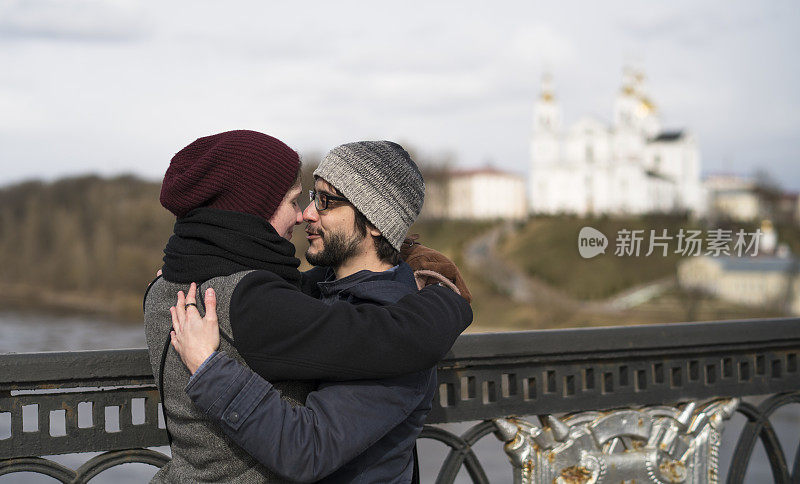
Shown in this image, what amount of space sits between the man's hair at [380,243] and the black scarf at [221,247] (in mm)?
252

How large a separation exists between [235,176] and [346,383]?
53cm

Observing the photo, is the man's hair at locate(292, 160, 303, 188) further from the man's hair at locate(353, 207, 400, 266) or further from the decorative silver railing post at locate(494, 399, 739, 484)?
the decorative silver railing post at locate(494, 399, 739, 484)

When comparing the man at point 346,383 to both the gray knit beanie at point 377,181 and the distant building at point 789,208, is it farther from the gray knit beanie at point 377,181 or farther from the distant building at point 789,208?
the distant building at point 789,208

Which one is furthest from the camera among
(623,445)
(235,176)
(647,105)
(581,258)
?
(647,105)

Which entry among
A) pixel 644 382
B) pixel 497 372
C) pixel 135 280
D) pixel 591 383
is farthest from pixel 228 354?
pixel 135 280

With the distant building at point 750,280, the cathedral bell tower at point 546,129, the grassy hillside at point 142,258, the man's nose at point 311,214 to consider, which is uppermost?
Answer: the man's nose at point 311,214

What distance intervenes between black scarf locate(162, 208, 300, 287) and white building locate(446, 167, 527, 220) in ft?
272

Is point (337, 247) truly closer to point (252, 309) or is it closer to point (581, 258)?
point (252, 309)

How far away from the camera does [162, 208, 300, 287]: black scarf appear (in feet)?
5.88

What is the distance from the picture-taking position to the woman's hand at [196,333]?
5.67 ft

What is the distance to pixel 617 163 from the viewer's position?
70.4 m

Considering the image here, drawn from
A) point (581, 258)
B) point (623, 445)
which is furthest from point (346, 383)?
point (581, 258)

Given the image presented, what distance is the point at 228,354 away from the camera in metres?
1.79

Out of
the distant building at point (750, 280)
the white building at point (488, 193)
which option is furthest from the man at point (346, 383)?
the white building at point (488, 193)
